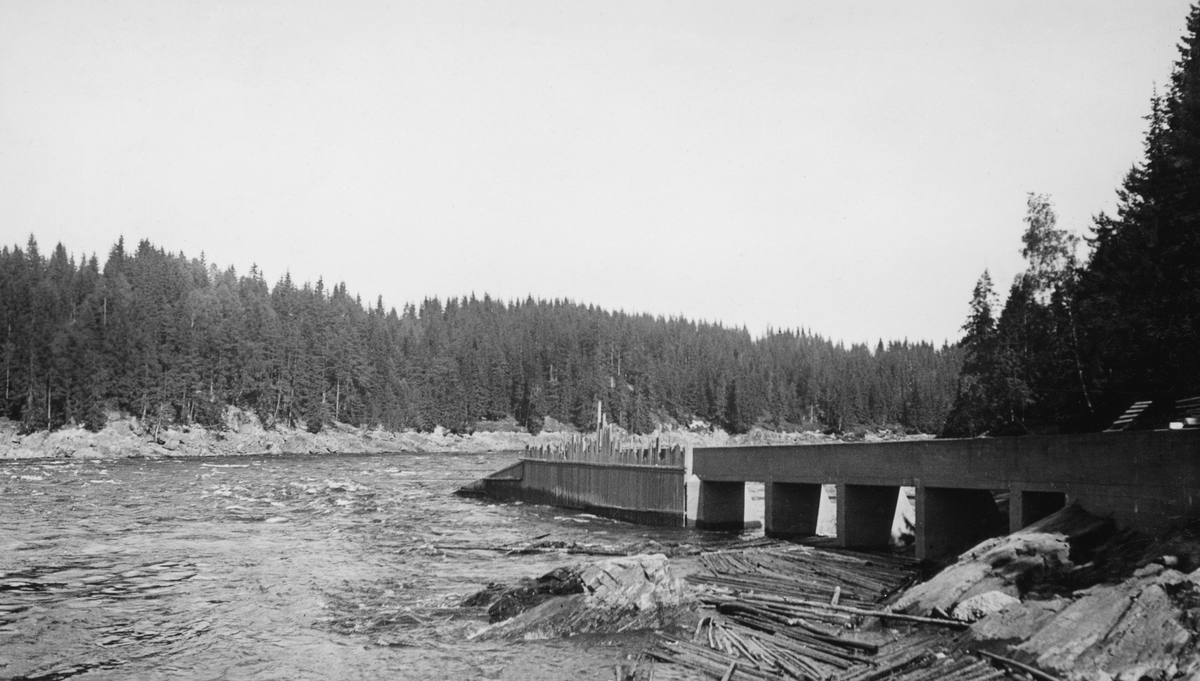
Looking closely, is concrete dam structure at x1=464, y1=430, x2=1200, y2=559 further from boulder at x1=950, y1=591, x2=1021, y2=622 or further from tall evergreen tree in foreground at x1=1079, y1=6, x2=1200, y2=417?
tall evergreen tree in foreground at x1=1079, y1=6, x2=1200, y2=417

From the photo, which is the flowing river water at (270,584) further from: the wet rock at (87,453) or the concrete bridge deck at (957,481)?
the wet rock at (87,453)

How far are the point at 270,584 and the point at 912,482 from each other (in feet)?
63.3

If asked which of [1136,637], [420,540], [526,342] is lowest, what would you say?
[420,540]

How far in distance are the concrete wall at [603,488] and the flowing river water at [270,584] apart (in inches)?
57.9

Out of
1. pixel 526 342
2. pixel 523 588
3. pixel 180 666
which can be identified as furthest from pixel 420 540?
pixel 526 342

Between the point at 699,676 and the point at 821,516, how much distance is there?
22.7 metres

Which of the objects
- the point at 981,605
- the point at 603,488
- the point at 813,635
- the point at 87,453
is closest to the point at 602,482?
the point at 603,488

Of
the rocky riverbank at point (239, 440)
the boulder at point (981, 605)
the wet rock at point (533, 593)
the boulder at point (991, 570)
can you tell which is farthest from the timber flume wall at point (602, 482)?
the boulder at point (981, 605)

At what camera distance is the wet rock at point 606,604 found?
688 inches

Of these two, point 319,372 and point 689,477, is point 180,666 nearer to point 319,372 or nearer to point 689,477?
point 689,477

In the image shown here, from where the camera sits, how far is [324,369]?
13575 cm

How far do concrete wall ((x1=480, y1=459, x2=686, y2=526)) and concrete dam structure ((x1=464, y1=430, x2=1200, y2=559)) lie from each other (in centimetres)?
7

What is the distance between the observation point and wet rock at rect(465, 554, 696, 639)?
17.5 metres

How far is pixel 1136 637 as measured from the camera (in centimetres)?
1248
